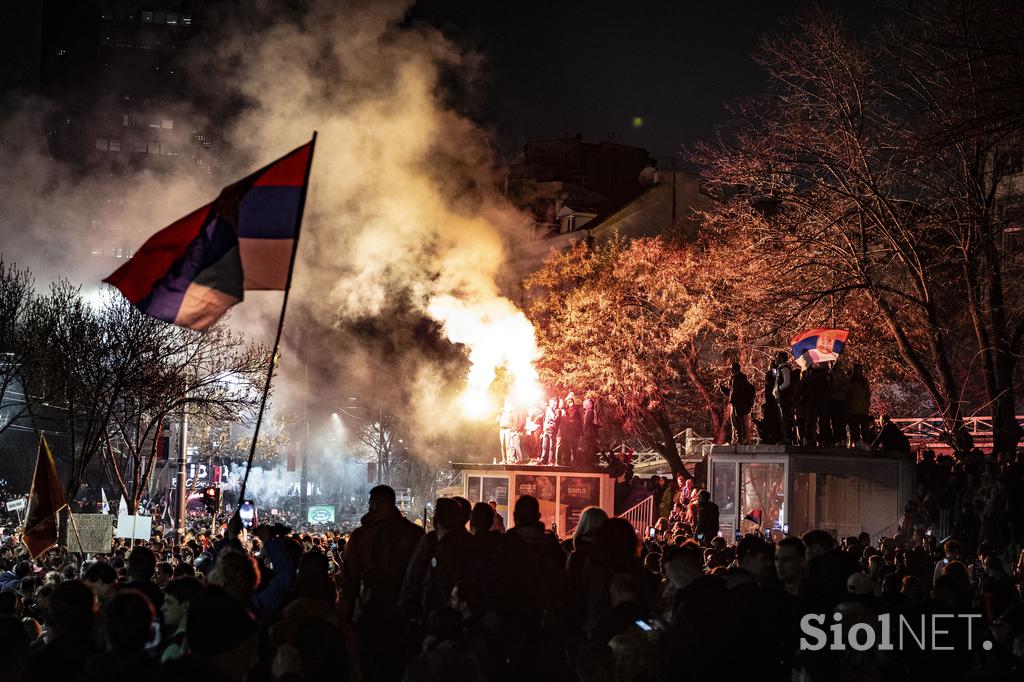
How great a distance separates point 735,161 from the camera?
25.3 meters

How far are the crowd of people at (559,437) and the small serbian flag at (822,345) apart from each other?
619 centimetres

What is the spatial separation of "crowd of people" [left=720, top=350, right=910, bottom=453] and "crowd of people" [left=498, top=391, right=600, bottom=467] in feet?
19.8

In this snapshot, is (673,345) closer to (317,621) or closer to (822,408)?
(822,408)

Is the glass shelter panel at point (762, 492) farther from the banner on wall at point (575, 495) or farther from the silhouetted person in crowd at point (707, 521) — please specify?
the banner on wall at point (575, 495)

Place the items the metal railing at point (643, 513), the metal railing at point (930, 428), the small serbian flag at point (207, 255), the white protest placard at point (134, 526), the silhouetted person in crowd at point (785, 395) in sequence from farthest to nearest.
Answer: the metal railing at point (930, 428)
the metal railing at point (643, 513)
the silhouetted person in crowd at point (785, 395)
the white protest placard at point (134, 526)
the small serbian flag at point (207, 255)

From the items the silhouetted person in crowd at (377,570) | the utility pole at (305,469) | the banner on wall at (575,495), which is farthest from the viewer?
the utility pole at (305,469)

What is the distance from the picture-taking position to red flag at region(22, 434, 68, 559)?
1372 centimetres

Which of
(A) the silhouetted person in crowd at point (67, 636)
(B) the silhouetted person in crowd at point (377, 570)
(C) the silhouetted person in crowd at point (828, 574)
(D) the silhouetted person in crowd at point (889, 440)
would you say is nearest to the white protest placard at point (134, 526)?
(B) the silhouetted person in crowd at point (377, 570)

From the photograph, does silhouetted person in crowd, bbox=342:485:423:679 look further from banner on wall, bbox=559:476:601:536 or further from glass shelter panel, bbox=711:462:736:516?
banner on wall, bbox=559:476:601:536

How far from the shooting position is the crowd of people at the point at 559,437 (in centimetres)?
2686

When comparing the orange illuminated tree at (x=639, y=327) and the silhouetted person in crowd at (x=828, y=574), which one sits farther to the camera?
the orange illuminated tree at (x=639, y=327)

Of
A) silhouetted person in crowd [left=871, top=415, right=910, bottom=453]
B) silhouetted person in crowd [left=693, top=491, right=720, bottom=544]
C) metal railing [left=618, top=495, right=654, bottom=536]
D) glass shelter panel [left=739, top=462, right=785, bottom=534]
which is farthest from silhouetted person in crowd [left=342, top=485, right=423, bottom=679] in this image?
metal railing [left=618, top=495, right=654, bottom=536]

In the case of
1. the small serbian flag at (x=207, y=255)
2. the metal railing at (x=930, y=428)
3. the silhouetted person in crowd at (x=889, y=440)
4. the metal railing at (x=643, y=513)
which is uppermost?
the small serbian flag at (x=207, y=255)

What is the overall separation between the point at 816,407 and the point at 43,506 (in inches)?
505
